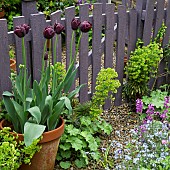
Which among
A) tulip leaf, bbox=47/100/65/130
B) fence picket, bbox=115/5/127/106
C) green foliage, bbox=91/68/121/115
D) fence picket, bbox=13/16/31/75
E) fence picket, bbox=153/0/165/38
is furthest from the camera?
fence picket, bbox=153/0/165/38

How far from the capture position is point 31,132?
2861 mm

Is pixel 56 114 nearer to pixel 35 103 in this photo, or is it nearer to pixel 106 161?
pixel 35 103

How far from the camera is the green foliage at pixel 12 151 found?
2.75 m

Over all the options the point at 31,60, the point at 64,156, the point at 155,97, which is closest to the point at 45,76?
the point at 31,60

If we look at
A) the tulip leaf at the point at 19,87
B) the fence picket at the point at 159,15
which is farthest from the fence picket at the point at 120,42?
the tulip leaf at the point at 19,87

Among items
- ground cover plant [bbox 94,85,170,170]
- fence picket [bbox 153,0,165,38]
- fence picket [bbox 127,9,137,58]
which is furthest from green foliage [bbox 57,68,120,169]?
fence picket [bbox 153,0,165,38]

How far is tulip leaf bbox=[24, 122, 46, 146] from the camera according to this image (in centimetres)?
281

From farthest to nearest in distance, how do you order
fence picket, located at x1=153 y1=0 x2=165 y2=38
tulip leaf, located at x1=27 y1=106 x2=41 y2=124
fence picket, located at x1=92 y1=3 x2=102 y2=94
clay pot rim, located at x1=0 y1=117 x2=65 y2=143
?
1. fence picket, located at x1=153 y1=0 x2=165 y2=38
2. fence picket, located at x1=92 y1=3 x2=102 y2=94
3. clay pot rim, located at x1=0 y1=117 x2=65 y2=143
4. tulip leaf, located at x1=27 y1=106 x2=41 y2=124

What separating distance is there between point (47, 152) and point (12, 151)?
428mm

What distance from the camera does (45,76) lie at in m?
3.18

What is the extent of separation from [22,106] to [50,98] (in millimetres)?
239

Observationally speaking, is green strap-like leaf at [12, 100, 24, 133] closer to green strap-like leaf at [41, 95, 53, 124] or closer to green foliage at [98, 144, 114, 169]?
green strap-like leaf at [41, 95, 53, 124]

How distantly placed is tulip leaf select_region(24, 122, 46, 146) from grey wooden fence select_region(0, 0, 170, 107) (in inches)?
25.8

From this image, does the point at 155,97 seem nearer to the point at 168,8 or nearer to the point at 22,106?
the point at 168,8
